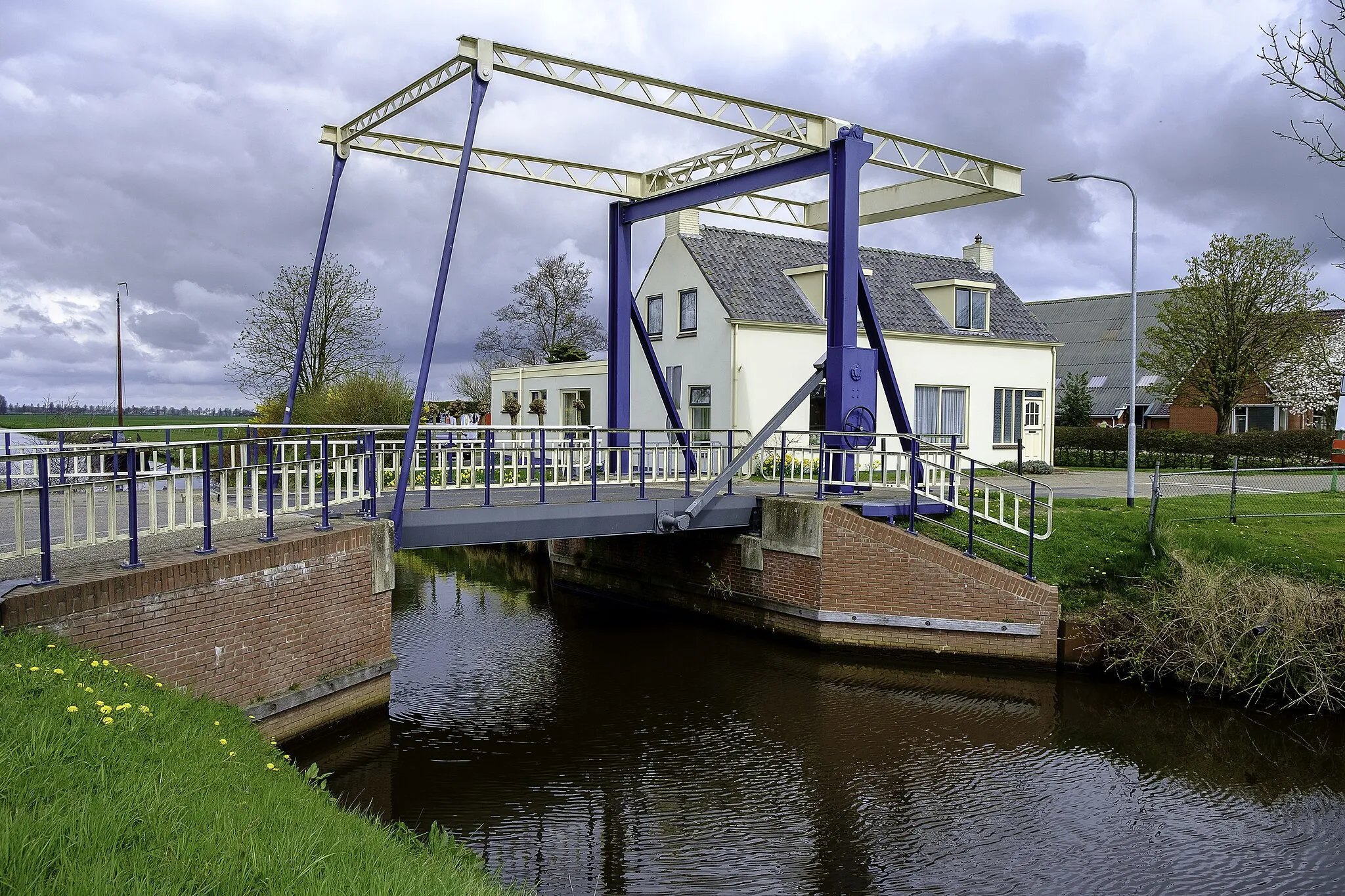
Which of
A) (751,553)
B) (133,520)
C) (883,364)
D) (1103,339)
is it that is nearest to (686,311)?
(883,364)

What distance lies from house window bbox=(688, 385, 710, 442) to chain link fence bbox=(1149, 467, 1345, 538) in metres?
9.49

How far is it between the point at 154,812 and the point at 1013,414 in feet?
79.0

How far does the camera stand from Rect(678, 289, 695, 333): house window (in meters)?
22.1

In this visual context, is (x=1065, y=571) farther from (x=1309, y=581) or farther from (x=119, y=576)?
(x=119, y=576)

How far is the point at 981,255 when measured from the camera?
2816cm

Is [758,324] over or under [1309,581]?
over

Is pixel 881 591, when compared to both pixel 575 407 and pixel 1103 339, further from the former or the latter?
pixel 1103 339

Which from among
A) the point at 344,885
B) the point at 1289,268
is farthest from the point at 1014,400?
the point at 344,885

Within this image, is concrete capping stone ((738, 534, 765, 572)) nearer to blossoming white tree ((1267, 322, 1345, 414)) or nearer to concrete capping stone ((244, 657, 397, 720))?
concrete capping stone ((244, 657, 397, 720))

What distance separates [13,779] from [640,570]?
1208cm

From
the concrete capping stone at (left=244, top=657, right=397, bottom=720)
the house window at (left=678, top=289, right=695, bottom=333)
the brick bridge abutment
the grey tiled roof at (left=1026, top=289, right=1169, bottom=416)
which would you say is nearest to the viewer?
the concrete capping stone at (left=244, top=657, right=397, bottom=720)

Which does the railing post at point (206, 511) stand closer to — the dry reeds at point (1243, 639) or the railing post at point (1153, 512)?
the dry reeds at point (1243, 639)

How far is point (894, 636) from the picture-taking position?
496 inches

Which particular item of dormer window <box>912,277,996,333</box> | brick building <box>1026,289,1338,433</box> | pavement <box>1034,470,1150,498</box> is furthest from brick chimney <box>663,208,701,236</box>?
brick building <box>1026,289,1338,433</box>
